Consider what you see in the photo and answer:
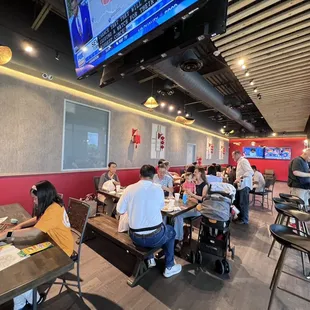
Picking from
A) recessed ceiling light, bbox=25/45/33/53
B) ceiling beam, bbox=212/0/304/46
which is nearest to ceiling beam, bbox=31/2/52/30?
recessed ceiling light, bbox=25/45/33/53

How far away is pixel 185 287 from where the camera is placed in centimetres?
213

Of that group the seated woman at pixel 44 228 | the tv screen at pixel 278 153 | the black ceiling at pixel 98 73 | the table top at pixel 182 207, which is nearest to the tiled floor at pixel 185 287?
the seated woman at pixel 44 228

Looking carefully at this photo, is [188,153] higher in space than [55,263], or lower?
higher

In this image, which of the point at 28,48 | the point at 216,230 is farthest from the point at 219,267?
the point at 28,48

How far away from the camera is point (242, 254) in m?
2.91

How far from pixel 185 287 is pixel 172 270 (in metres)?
0.25

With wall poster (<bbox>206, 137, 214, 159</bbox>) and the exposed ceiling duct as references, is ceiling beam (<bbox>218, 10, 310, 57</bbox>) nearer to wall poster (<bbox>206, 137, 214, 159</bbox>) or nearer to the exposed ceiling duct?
the exposed ceiling duct

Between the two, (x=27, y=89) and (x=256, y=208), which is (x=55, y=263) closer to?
(x=27, y=89)

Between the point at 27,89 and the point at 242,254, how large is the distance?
494cm

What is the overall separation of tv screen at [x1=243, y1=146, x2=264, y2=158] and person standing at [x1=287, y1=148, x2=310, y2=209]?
402 inches

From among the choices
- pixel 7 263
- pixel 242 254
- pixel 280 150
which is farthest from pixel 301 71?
pixel 280 150

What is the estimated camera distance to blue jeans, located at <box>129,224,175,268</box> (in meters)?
2.11

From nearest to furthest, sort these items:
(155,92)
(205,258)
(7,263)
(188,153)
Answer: (7,263) → (205,258) → (155,92) → (188,153)

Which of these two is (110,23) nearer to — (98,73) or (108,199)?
(98,73)
